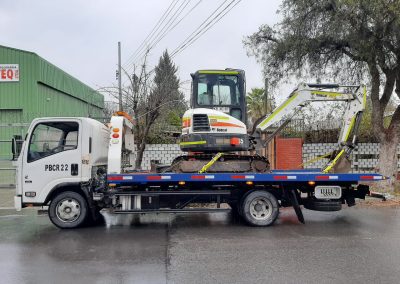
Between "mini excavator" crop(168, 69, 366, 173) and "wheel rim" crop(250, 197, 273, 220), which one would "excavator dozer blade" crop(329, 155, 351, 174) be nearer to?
"mini excavator" crop(168, 69, 366, 173)

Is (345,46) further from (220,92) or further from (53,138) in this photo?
(53,138)

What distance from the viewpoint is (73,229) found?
9633 mm

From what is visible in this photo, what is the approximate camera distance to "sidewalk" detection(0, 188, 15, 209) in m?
13.6

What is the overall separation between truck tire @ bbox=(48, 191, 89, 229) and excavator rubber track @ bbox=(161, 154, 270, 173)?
2051 millimetres

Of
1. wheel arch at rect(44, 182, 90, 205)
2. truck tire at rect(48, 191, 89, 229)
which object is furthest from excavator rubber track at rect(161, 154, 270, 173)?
truck tire at rect(48, 191, 89, 229)

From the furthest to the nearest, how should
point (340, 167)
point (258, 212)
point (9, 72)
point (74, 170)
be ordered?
point (9, 72) < point (340, 167) < point (258, 212) < point (74, 170)

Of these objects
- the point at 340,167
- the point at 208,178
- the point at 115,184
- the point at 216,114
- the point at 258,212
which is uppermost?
the point at 216,114

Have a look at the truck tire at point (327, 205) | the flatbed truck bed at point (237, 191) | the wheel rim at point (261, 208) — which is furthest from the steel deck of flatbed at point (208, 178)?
the truck tire at point (327, 205)

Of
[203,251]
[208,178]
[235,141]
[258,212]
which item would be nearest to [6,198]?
[208,178]

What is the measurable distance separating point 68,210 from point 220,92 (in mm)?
4326

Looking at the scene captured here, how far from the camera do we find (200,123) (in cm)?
1009

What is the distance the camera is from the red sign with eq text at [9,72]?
22.7 m

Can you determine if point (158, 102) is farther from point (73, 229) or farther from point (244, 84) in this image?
point (73, 229)

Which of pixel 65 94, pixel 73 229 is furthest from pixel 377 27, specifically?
pixel 65 94
